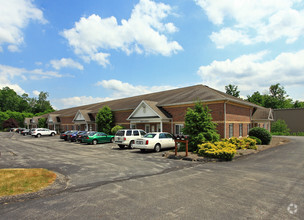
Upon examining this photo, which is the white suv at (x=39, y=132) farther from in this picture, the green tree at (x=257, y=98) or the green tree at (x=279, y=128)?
the green tree at (x=257, y=98)

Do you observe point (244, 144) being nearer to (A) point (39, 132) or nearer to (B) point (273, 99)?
(A) point (39, 132)

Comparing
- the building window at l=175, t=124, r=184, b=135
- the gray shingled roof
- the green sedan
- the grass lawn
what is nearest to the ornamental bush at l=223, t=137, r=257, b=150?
the gray shingled roof

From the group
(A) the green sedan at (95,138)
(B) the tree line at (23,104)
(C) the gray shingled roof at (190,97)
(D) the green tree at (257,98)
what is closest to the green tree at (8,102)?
(B) the tree line at (23,104)

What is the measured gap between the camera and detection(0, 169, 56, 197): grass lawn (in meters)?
6.36

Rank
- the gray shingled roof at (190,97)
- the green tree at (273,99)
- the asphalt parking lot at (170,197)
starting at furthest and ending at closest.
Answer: the green tree at (273,99)
the gray shingled roof at (190,97)
the asphalt parking lot at (170,197)

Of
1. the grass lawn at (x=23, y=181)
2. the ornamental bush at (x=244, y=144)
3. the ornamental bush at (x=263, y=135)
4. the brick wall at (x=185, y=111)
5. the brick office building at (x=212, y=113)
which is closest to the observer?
the grass lawn at (x=23, y=181)

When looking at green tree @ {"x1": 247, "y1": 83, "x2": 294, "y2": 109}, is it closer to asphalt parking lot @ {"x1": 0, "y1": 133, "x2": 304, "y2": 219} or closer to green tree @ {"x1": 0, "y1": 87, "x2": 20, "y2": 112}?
Answer: asphalt parking lot @ {"x1": 0, "y1": 133, "x2": 304, "y2": 219}

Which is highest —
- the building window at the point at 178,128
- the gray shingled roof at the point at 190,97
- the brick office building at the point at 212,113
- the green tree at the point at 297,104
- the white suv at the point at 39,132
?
the green tree at the point at 297,104

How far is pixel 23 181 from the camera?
727 centimetres

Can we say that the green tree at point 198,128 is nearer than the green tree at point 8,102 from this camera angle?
Yes

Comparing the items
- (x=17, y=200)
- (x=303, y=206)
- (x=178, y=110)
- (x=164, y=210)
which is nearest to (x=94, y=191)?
(x=17, y=200)

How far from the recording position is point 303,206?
5.02 metres

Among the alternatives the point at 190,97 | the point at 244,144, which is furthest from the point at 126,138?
the point at 244,144

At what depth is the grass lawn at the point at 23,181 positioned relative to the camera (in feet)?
20.9
